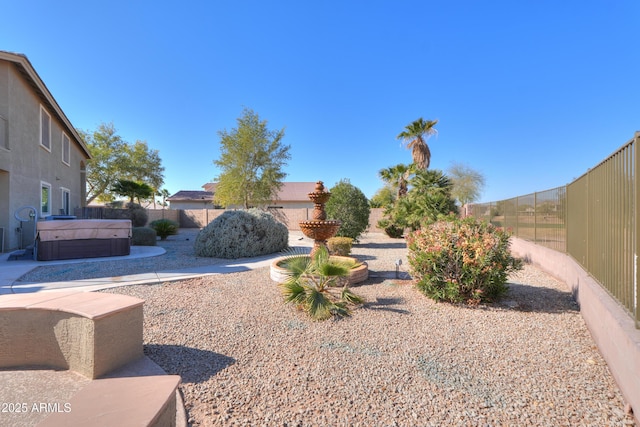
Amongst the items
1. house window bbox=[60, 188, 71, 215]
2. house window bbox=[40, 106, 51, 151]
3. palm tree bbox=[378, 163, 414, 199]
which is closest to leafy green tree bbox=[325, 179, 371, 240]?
palm tree bbox=[378, 163, 414, 199]

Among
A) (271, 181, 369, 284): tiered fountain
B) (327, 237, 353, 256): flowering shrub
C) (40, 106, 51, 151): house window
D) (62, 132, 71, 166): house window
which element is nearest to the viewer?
(271, 181, 369, 284): tiered fountain

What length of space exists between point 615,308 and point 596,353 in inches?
24.9

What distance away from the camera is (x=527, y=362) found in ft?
9.87

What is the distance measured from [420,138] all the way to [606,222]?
1911 cm

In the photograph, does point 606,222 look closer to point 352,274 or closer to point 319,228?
point 352,274

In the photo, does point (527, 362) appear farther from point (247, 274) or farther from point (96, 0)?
point (96, 0)

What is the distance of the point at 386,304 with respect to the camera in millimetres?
4777

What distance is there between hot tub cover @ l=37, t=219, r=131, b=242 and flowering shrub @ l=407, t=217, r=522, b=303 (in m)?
9.11

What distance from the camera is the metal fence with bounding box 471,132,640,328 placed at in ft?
8.60

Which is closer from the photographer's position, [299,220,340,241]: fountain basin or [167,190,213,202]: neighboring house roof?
[299,220,340,241]: fountain basin

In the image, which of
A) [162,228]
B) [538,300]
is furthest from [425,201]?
[162,228]

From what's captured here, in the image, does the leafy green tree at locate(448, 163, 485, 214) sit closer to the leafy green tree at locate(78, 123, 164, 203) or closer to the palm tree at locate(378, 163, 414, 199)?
the palm tree at locate(378, 163, 414, 199)

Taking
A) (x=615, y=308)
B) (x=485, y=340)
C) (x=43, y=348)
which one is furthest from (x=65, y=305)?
(x=615, y=308)

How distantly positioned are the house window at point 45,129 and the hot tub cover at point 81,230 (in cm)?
558
